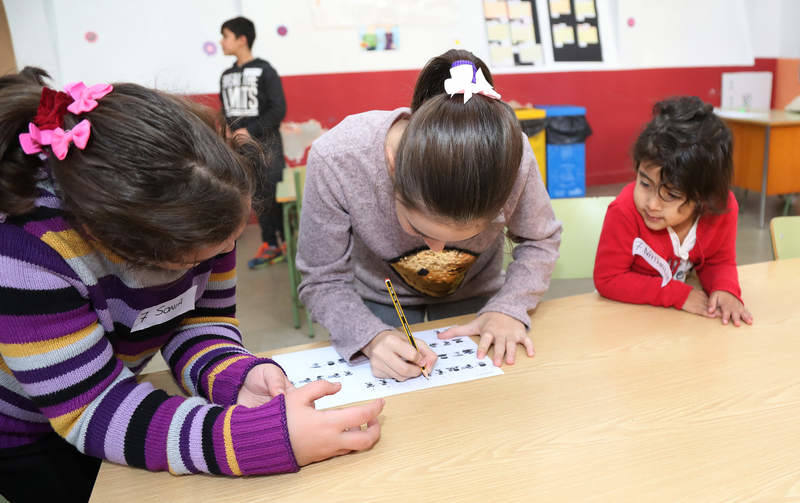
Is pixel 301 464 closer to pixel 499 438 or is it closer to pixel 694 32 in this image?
pixel 499 438

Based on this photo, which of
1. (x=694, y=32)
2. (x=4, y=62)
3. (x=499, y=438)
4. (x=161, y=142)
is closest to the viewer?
(x=161, y=142)

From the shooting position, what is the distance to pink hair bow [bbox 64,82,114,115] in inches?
25.9

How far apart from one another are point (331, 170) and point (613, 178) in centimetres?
463

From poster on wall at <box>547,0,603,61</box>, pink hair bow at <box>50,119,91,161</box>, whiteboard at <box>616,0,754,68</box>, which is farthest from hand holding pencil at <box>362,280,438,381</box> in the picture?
whiteboard at <box>616,0,754,68</box>

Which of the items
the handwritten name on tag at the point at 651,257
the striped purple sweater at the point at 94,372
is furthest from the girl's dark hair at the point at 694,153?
the striped purple sweater at the point at 94,372

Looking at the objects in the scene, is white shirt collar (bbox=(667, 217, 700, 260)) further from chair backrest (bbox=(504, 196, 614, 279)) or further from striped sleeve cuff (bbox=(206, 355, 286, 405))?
striped sleeve cuff (bbox=(206, 355, 286, 405))

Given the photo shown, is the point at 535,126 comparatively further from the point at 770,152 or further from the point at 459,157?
the point at 459,157

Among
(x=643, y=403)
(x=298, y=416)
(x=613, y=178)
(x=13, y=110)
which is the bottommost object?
(x=613, y=178)

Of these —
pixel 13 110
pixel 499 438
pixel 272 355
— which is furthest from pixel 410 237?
pixel 13 110

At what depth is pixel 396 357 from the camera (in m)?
0.92

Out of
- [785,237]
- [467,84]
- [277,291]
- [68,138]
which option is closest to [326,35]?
[277,291]

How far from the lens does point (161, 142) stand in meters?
0.65

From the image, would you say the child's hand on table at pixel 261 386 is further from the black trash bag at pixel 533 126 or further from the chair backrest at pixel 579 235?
the black trash bag at pixel 533 126

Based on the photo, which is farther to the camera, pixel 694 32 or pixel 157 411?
pixel 694 32
